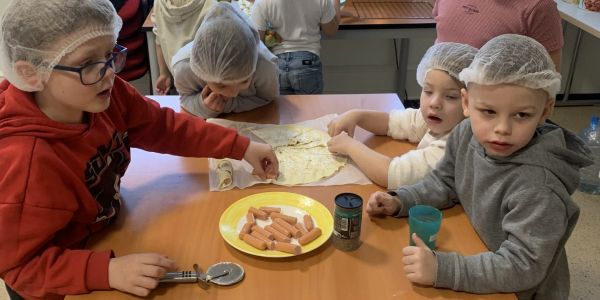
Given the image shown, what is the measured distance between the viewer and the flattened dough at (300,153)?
143 cm

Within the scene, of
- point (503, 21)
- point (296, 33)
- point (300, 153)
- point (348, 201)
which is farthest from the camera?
point (296, 33)

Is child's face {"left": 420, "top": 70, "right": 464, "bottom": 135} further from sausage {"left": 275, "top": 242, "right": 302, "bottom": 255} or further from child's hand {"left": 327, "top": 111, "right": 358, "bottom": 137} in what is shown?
sausage {"left": 275, "top": 242, "right": 302, "bottom": 255}

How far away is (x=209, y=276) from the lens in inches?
40.6

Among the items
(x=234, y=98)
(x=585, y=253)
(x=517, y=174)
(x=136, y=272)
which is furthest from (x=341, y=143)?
(x=585, y=253)

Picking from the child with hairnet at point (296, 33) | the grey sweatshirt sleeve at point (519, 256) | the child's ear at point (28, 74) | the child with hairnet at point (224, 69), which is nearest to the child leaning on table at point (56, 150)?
the child's ear at point (28, 74)

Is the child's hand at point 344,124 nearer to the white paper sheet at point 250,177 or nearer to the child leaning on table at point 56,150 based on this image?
the white paper sheet at point 250,177

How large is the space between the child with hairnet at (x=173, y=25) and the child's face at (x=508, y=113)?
1583 millimetres

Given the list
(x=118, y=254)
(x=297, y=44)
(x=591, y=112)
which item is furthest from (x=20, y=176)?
(x=591, y=112)

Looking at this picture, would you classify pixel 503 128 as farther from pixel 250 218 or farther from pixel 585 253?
pixel 585 253

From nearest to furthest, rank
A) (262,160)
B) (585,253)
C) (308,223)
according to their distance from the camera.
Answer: (308,223), (262,160), (585,253)

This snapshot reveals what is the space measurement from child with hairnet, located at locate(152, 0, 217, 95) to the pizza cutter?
143cm

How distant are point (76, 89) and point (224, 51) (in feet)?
1.95

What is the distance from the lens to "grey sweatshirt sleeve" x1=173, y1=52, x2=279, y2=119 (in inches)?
70.1

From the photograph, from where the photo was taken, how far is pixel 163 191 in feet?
4.43
